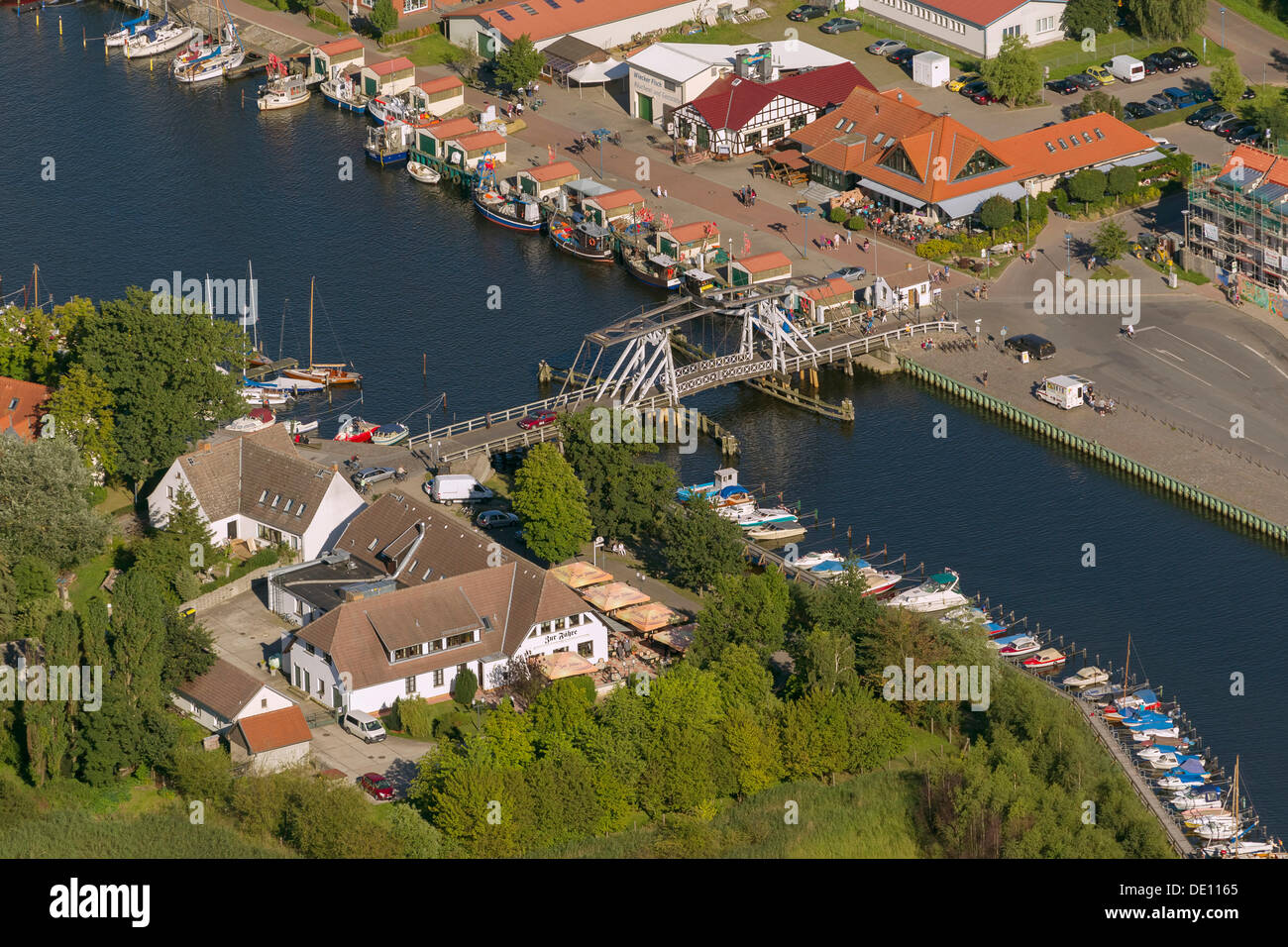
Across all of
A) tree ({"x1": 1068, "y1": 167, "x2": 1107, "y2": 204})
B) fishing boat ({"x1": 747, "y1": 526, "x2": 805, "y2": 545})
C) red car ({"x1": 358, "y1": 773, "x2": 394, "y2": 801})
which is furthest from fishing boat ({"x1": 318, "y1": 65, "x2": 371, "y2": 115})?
red car ({"x1": 358, "y1": 773, "x2": 394, "y2": 801})

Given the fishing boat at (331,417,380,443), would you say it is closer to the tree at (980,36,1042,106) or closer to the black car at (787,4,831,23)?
the tree at (980,36,1042,106)

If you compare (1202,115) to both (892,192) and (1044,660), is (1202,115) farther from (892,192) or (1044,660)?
(1044,660)

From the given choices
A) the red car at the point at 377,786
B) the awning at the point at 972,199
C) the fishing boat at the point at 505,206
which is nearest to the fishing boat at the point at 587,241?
the fishing boat at the point at 505,206

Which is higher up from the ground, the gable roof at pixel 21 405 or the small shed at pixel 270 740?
the small shed at pixel 270 740

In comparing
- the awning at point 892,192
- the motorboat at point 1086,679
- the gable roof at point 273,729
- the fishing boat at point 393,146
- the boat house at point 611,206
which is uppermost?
the gable roof at point 273,729

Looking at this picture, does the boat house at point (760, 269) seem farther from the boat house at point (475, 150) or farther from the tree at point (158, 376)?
the tree at point (158, 376)

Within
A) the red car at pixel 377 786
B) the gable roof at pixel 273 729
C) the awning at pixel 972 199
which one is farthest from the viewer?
the awning at pixel 972 199
